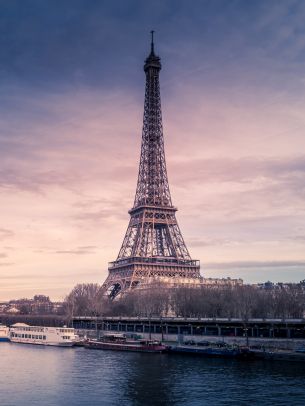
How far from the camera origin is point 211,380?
5225 cm

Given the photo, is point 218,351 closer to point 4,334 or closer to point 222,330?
point 222,330

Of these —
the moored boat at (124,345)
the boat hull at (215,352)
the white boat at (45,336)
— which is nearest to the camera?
the boat hull at (215,352)

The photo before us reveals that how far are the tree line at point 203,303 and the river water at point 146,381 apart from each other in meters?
25.6

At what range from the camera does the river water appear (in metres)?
43.4

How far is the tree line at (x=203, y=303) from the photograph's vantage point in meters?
99.0

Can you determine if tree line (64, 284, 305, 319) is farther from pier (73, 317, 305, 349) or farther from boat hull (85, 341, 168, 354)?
boat hull (85, 341, 168, 354)

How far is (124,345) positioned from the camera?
280 ft

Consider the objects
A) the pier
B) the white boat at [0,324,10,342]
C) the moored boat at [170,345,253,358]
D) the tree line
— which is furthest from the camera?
the white boat at [0,324,10,342]

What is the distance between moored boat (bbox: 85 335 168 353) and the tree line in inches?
632

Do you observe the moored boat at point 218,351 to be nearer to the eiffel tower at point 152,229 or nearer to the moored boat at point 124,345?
the moored boat at point 124,345

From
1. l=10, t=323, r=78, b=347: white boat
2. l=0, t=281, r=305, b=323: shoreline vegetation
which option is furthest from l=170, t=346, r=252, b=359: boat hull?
l=10, t=323, r=78, b=347: white boat

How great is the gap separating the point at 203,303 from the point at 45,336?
103ft

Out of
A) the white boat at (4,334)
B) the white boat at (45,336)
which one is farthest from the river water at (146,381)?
the white boat at (4,334)

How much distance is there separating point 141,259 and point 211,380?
82.5m
